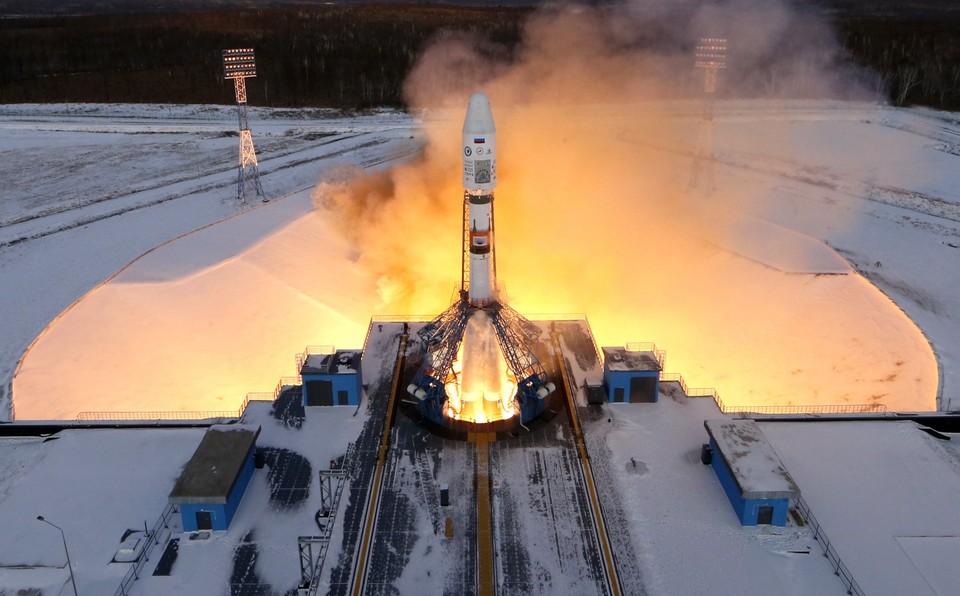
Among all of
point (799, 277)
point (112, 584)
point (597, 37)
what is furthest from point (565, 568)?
point (597, 37)

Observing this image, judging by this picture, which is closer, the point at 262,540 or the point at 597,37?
the point at 262,540

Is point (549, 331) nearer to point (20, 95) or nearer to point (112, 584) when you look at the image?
point (112, 584)

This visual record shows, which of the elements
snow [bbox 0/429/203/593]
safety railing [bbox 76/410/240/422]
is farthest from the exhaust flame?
safety railing [bbox 76/410/240/422]

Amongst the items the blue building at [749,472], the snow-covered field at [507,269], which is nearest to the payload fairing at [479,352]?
the blue building at [749,472]

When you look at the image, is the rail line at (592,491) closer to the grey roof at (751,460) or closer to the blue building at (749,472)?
the blue building at (749,472)

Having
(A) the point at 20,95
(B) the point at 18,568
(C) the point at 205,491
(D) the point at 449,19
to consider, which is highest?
(D) the point at 449,19

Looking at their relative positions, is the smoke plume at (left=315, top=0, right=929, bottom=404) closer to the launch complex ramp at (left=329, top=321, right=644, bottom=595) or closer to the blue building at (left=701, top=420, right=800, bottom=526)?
the blue building at (left=701, top=420, right=800, bottom=526)

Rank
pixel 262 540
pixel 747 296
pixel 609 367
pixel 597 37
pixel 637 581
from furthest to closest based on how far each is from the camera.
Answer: pixel 597 37 < pixel 747 296 < pixel 609 367 < pixel 262 540 < pixel 637 581

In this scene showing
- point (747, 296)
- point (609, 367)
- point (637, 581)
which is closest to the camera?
point (637, 581)
